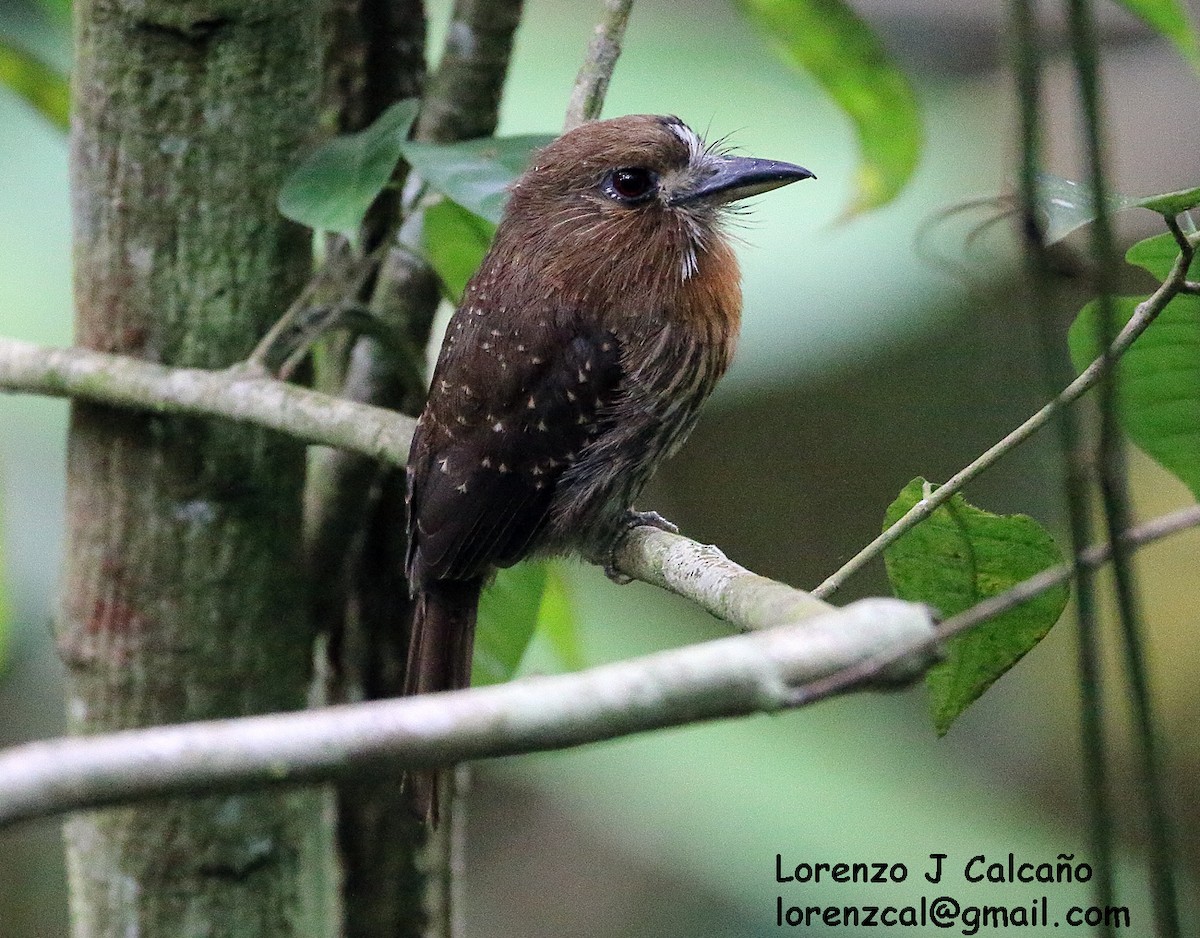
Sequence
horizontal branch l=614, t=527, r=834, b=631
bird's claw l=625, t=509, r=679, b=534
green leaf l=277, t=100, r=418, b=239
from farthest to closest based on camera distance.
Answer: bird's claw l=625, t=509, r=679, b=534
green leaf l=277, t=100, r=418, b=239
horizontal branch l=614, t=527, r=834, b=631

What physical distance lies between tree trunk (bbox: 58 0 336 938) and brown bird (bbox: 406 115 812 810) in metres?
0.27

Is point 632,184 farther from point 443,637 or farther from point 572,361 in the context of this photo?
point 443,637

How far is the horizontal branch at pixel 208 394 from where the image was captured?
173 cm

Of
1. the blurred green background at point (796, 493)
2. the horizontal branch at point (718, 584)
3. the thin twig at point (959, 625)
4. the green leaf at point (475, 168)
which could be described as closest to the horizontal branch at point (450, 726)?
the thin twig at point (959, 625)

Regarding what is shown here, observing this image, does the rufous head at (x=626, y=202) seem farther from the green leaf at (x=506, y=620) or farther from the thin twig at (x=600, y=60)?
the green leaf at (x=506, y=620)

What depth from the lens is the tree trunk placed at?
1889mm

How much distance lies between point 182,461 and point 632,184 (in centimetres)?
78

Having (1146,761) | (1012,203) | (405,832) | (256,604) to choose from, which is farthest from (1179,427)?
(405,832)

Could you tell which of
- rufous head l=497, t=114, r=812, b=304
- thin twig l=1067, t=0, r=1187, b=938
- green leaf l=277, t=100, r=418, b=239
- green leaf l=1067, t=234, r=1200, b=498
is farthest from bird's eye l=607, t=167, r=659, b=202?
thin twig l=1067, t=0, r=1187, b=938

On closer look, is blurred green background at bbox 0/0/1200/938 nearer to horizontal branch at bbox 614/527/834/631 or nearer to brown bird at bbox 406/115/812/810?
brown bird at bbox 406/115/812/810

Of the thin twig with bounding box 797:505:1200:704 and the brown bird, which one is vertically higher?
the brown bird

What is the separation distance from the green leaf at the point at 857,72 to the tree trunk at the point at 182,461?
2.33 feet

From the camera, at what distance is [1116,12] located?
4840 millimetres

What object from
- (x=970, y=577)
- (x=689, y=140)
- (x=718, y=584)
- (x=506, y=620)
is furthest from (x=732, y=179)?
(x=718, y=584)
